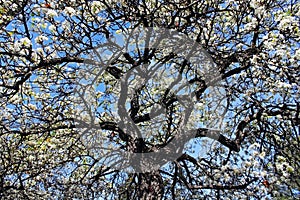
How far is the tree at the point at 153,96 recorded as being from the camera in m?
4.13

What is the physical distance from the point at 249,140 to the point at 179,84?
1.39m

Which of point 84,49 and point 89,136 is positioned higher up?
point 84,49

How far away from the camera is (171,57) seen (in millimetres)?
5129

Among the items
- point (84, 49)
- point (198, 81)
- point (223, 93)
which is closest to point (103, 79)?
point (84, 49)

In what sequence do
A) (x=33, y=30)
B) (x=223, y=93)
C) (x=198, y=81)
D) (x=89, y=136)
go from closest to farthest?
(x=33, y=30) < (x=223, y=93) < (x=198, y=81) < (x=89, y=136)

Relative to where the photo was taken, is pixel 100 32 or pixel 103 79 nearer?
pixel 100 32

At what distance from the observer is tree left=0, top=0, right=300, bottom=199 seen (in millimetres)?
4129

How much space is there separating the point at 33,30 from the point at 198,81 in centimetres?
244

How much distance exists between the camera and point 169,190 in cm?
586

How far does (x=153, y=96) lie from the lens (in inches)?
225

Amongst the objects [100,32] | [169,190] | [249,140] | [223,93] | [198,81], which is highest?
[100,32]

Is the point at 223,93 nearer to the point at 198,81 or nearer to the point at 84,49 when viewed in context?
the point at 198,81

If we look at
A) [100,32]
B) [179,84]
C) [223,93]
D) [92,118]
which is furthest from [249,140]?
[100,32]

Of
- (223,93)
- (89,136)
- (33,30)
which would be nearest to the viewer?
(33,30)
